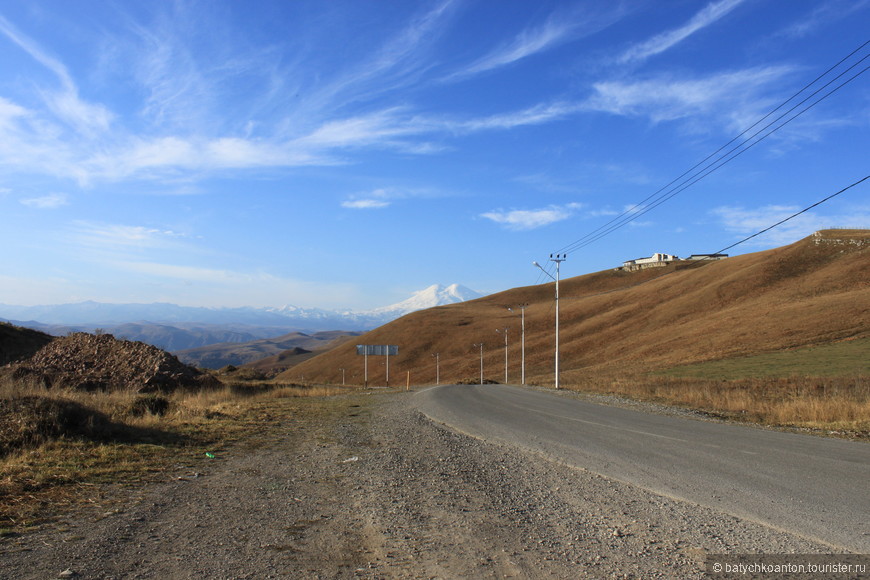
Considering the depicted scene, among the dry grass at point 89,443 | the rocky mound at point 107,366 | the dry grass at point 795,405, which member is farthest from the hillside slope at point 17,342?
the dry grass at point 795,405

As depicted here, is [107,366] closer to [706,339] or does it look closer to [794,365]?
[794,365]

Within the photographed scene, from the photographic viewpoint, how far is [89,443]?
962cm

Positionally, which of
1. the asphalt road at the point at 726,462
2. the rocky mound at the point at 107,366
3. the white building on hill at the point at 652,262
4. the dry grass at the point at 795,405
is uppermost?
Answer: the white building on hill at the point at 652,262

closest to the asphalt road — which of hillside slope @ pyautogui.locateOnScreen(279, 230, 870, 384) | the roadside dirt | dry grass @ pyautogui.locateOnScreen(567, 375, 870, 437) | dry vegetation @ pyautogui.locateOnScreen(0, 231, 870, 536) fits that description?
the roadside dirt

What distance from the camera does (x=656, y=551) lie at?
4.93m

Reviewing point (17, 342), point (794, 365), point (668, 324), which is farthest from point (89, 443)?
point (668, 324)

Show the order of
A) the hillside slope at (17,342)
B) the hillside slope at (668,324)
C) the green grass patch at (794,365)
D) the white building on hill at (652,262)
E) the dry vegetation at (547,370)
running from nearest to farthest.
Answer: the dry vegetation at (547,370) → the hillside slope at (17,342) → the green grass patch at (794,365) → the hillside slope at (668,324) → the white building on hill at (652,262)

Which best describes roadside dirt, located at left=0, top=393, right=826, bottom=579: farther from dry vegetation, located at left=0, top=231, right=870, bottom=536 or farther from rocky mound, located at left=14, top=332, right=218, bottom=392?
rocky mound, located at left=14, top=332, right=218, bottom=392

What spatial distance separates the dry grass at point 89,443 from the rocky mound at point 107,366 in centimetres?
760

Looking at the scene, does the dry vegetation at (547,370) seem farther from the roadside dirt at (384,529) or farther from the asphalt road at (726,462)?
the asphalt road at (726,462)

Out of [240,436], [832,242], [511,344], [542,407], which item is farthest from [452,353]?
[240,436]

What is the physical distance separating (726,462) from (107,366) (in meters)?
22.5

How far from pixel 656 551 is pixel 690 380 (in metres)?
39.3

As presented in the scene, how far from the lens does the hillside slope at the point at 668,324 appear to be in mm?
59094
